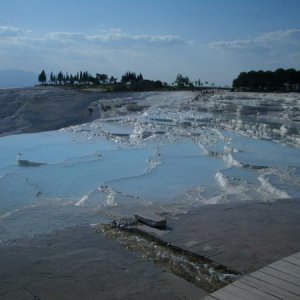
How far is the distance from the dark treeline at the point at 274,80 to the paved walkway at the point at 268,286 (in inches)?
2275

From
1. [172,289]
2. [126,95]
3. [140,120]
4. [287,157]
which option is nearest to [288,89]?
[126,95]

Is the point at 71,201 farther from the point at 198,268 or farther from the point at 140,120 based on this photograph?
the point at 140,120

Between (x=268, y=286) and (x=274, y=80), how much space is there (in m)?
60.4

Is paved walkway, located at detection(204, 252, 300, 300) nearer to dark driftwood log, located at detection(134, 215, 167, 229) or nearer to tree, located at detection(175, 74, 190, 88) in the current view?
dark driftwood log, located at detection(134, 215, 167, 229)

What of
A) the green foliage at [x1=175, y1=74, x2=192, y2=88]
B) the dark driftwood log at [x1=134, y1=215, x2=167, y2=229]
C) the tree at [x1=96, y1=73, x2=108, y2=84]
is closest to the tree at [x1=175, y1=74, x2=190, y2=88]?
the green foliage at [x1=175, y1=74, x2=192, y2=88]

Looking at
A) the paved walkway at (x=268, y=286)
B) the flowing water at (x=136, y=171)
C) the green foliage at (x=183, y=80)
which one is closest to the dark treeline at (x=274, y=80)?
the green foliage at (x=183, y=80)

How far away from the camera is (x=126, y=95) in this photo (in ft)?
157

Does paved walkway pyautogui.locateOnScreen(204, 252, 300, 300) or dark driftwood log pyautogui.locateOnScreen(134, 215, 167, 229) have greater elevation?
paved walkway pyautogui.locateOnScreen(204, 252, 300, 300)

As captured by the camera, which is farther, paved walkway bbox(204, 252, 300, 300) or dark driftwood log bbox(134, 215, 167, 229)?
dark driftwood log bbox(134, 215, 167, 229)

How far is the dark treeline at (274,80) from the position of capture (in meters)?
59.9

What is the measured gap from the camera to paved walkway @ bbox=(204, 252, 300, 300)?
130 inches

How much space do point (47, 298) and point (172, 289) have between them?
3.98 ft

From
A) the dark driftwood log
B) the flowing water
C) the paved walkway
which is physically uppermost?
the paved walkway

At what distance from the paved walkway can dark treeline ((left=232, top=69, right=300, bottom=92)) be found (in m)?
57.8
